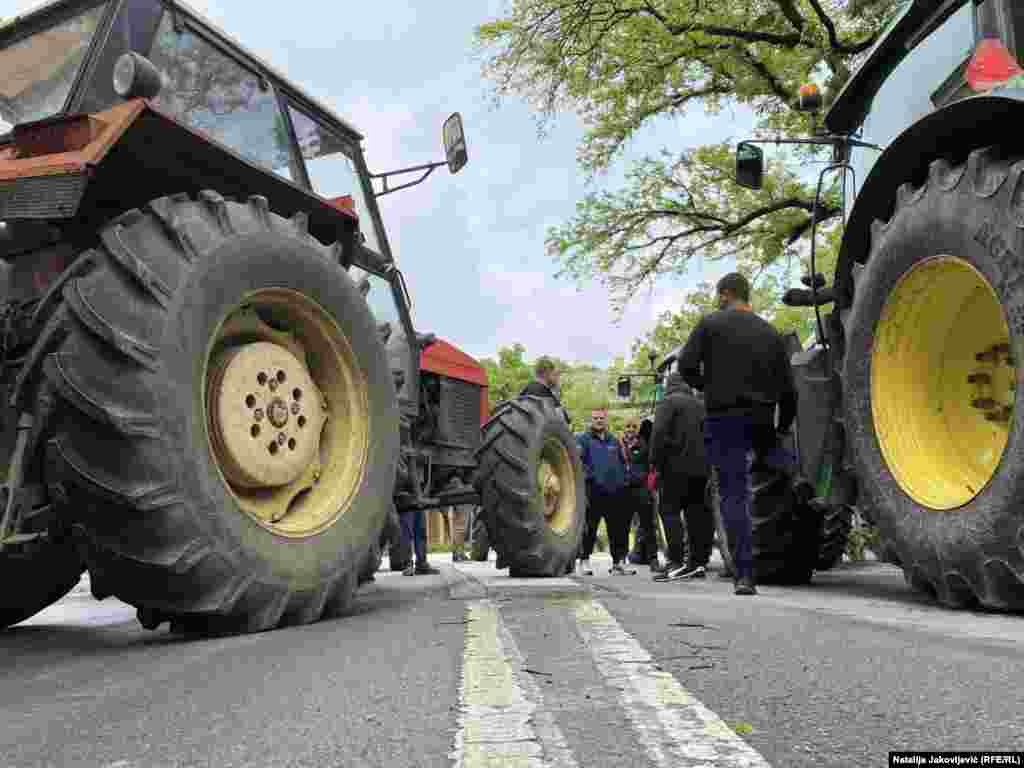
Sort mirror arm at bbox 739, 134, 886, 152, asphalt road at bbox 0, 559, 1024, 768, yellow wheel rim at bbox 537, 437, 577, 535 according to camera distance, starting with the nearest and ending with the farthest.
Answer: asphalt road at bbox 0, 559, 1024, 768 < mirror arm at bbox 739, 134, 886, 152 < yellow wheel rim at bbox 537, 437, 577, 535

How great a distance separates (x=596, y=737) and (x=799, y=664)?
0.90 m

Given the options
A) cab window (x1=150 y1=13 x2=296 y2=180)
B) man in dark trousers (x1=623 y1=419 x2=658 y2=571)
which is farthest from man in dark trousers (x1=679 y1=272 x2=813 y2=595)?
man in dark trousers (x1=623 y1=419 x2=658 y2=571)

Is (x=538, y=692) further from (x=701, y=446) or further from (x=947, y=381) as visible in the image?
(x=701, y=446)

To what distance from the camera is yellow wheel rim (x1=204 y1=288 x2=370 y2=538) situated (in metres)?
3.51

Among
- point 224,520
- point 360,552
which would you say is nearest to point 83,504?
point 224,520

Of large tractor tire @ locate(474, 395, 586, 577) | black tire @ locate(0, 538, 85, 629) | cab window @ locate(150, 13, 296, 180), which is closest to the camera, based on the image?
cab window @ locate(150, 13, 296, 180)

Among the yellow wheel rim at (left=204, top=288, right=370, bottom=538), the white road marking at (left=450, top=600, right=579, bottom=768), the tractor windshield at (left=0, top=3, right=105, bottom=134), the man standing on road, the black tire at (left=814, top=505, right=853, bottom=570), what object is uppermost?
the tractor windshield at (left=0, top=3, right=105, bottom=134)

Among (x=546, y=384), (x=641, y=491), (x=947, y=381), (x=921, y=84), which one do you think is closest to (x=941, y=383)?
(x=947, y=381)

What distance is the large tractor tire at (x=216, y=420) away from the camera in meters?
3.04

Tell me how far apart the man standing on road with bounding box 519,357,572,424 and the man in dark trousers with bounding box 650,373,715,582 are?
0.82m

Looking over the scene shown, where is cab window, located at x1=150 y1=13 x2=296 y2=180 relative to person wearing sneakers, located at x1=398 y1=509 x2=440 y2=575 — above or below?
above

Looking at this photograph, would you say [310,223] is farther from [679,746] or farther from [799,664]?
[679,746]

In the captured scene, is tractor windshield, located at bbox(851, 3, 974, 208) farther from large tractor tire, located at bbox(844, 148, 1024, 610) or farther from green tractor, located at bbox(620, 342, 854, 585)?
green tractor, located at bbox(620, 342, 854, 585)

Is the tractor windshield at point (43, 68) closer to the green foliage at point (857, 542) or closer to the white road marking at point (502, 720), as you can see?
the white road marking at point (502, 720)
